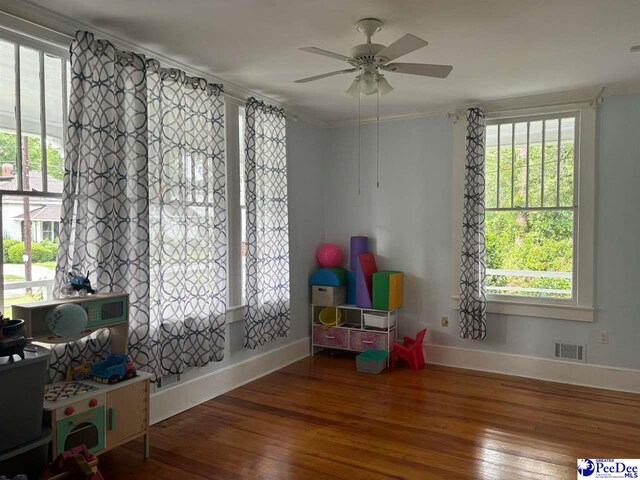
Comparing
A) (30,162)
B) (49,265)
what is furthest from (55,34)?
(49,265)

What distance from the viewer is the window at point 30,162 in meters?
2.60

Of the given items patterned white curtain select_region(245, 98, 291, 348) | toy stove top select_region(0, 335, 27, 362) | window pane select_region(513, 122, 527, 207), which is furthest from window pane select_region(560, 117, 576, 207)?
toy stove top select_region(0, 335, 27, 362)

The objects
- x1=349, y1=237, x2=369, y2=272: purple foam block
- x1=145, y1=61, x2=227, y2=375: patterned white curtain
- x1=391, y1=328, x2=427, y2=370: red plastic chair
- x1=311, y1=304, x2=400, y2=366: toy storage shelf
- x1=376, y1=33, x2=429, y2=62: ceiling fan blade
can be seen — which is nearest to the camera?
x1=376, y1=33, x2=429, y2=62: ceiling fan blade

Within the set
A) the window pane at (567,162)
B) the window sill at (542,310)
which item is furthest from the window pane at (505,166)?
the window sill at (542,310)

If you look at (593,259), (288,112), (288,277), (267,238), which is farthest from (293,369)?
(593,259)

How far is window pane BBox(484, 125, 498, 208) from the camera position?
15.3ft

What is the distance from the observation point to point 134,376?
9.34ft

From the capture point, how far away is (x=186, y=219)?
3.54 metres

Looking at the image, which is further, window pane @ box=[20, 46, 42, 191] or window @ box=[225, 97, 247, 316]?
window @ box=[225, 97, 247, 316]

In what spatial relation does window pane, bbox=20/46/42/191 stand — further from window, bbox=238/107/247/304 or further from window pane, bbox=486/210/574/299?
window pane, bbox=486/210/574/299

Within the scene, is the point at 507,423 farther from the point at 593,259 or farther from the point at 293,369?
the point at 293,369

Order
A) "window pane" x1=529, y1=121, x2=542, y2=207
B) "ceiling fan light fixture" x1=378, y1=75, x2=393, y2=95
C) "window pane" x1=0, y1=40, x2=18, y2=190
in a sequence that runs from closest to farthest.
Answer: "window pane" x1=0, y1=40, x2=18, y2=190 < "ceiling fan light fixture" x1=378, y1=75, x2=393, y2=95 < "window pane" x1=529, y1=121, x2=542, y2=207

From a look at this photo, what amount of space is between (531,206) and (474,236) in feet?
2.00

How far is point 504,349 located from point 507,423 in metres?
1.28
